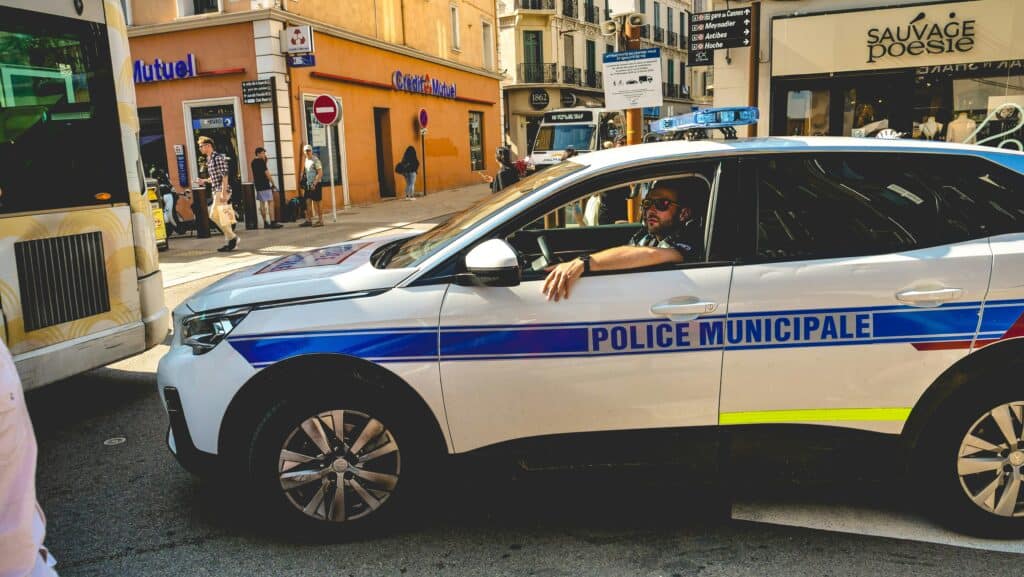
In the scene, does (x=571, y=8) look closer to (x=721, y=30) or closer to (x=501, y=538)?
(x=721, y=30)

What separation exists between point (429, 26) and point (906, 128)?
61.5ft

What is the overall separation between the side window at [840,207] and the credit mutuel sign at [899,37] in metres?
11.1

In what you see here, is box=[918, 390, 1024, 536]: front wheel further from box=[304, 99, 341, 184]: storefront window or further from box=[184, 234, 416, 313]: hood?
box=[304, 99, 341, 184]: storefront window

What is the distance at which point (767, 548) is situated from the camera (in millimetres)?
3168

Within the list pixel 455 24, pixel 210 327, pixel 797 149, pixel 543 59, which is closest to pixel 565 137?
pixel 455 24

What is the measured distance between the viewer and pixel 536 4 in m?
44.2

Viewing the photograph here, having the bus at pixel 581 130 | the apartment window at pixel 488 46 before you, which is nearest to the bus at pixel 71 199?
the bus at pixel 581 130

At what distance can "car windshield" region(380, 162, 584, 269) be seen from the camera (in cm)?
338

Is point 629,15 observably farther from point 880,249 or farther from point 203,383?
point 203,383

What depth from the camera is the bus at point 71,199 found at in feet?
14.9

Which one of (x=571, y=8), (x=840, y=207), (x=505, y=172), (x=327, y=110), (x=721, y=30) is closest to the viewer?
(x=840, y=207)

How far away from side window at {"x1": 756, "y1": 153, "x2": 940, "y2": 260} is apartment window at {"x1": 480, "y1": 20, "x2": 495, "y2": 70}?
3158 centimetres

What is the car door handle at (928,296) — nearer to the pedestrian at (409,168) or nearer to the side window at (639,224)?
the side window at (639,224)

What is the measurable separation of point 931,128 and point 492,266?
1220cm
